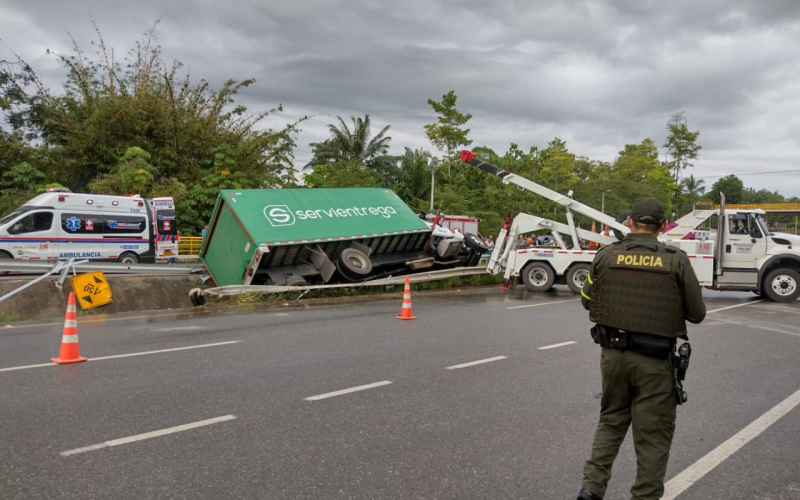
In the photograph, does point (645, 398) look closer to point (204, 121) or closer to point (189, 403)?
point (189, 403)

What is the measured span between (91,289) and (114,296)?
85 centimetres

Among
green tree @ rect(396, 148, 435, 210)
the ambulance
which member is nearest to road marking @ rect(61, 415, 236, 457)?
the ambulance

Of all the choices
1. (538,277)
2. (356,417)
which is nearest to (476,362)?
(356,417)

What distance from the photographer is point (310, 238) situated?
1476 cm

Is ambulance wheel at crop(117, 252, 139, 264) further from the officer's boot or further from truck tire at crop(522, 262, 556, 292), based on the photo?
the officer's boot

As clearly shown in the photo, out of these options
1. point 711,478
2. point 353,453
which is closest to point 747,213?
point 711,478

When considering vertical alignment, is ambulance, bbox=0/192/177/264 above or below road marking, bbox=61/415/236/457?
above

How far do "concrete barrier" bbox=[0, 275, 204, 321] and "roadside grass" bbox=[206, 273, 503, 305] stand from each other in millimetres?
1166

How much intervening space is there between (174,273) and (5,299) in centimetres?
448

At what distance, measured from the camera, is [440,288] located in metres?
17.5

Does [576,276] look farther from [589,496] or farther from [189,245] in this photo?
[189,245]

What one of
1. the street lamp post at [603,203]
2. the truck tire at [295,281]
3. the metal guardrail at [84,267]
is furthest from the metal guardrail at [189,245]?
the street lamp post at [603,203]

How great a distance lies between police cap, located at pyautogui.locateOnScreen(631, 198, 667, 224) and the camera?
11.5ft

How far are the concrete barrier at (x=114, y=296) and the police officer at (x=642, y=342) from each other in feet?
37.9
